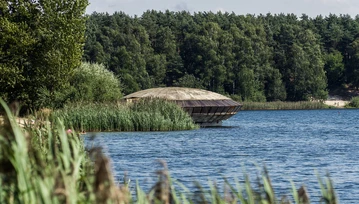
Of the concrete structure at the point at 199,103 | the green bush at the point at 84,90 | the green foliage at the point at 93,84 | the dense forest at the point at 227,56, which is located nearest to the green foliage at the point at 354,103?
the dense forest at the point at 227,56

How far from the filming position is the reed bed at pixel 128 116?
111ft

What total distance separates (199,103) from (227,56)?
64732mm

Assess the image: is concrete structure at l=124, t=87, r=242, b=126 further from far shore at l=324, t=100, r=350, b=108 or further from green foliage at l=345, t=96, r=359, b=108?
far shore at l=324, t=100, r=350, b=108

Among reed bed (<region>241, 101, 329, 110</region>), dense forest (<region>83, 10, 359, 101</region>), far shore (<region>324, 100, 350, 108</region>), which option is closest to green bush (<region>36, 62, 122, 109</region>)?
dense forest (<region>83, 10, 359, 101</region>)

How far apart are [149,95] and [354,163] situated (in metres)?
22.0

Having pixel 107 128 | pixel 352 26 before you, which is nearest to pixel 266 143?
pixel 107 128

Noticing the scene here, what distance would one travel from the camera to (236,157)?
947 inches

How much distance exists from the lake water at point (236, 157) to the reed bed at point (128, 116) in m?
1.19

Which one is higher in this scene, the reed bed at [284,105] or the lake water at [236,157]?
the reed bed at [284,105]

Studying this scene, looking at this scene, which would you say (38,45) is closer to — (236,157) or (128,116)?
(128,116)

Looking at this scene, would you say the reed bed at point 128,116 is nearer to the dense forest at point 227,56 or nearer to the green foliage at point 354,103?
the dense forest at point 227,56

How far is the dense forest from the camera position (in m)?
104

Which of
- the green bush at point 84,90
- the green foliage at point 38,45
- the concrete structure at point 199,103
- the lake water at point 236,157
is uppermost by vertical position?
the green foliage at point 38,45

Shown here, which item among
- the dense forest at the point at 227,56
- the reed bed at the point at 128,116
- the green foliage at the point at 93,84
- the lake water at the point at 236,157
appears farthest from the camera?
the dense forest at the point at 227,56
